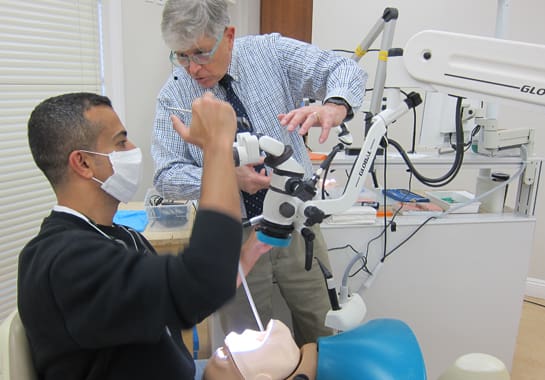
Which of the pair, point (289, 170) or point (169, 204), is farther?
point (169, 204)

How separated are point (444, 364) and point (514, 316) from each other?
0.40m

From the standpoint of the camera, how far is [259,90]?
146 cm

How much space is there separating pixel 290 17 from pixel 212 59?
217 cm

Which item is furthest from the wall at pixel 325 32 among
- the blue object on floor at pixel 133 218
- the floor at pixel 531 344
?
the blue object on floor at pixel 133 218

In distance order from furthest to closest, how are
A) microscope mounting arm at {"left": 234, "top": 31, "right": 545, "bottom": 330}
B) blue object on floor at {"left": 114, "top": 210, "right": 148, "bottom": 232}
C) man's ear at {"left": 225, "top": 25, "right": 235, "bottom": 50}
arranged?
blue object on floor at {"left": 114, "top": 210, "right": 148, "bottom": 232}
man's ear at {"left": 225, "top": 25, "right": 235, "bottom": 50}
microscope mounting arm at {"left": 234, "top": 31, "right": 545, "bottom": 330}

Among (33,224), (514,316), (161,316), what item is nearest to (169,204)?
(33,224)

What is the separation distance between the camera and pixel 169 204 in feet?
7.19

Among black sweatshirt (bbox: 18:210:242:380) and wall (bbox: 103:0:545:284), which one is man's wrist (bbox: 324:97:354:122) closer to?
black sweatshirt (bbox: 18:210:242:380)

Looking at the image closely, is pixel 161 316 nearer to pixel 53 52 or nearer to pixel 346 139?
pixel 346 139

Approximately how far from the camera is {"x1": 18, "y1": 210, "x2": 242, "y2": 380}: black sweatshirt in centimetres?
72

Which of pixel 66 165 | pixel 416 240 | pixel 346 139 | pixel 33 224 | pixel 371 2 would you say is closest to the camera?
pixel 66 165

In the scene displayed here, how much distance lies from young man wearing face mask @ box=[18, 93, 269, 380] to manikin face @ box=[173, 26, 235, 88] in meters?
0.40

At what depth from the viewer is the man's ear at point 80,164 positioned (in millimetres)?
908

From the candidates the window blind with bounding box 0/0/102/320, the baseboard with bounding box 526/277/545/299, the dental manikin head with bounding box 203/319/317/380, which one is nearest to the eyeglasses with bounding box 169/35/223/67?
the dental manikin head with bounding box 203/319/317/380
